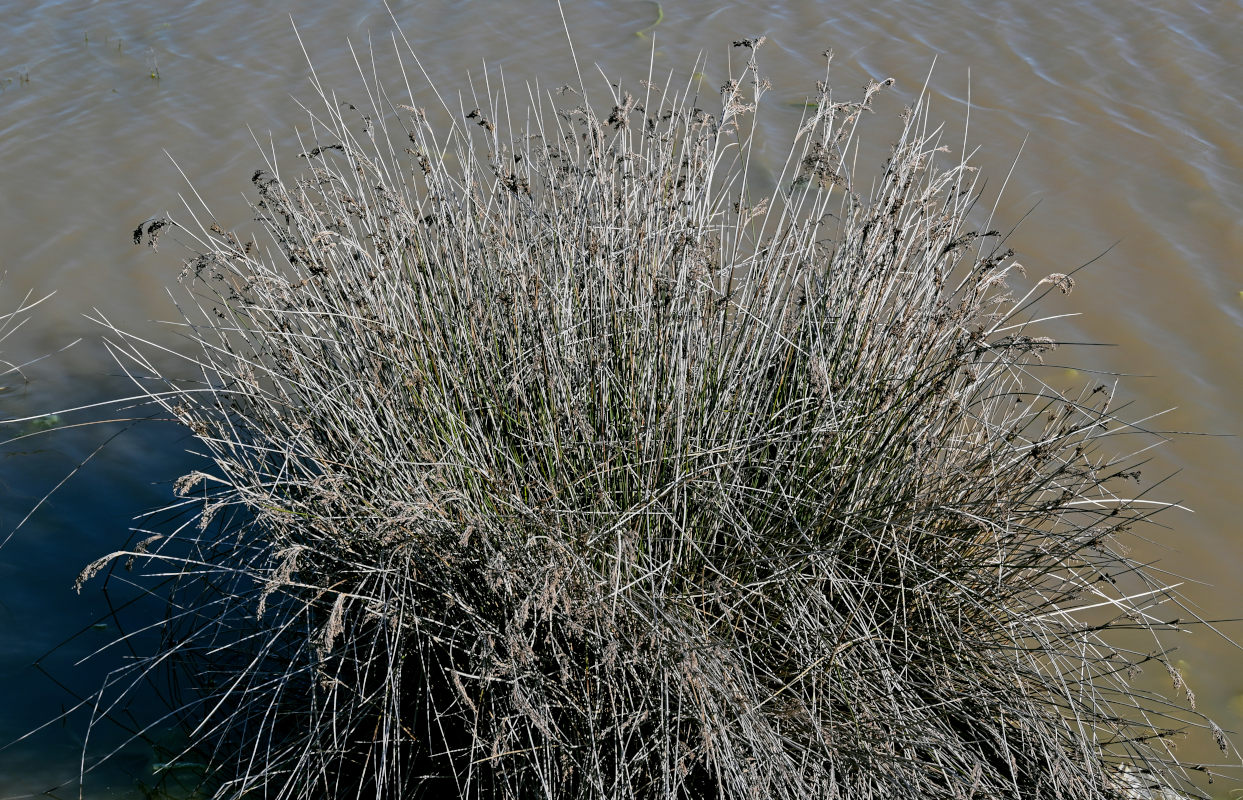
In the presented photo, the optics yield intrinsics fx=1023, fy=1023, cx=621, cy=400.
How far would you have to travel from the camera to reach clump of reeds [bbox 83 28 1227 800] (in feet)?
7.34

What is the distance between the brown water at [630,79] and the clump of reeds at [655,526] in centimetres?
85

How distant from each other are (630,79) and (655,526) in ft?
13.9

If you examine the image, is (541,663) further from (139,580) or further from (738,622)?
(139,580)

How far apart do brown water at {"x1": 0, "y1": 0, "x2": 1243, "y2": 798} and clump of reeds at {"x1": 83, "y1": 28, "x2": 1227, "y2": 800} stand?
85 centimetres

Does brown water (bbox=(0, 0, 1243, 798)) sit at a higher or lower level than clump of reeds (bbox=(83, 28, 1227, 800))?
lower

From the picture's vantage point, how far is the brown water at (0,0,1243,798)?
3518 millimetres

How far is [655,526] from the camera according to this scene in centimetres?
251

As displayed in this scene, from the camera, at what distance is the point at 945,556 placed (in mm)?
2498

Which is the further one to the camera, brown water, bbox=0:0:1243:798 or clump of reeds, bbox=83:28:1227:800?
brown water, bbox=0:0:1243:798

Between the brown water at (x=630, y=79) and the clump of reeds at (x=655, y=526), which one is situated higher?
the clump of reeds at (x=655, y=526)

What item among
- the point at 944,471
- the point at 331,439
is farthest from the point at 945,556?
the point at 331,439

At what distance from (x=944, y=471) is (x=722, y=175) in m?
2.93

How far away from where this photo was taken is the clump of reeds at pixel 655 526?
2.24m

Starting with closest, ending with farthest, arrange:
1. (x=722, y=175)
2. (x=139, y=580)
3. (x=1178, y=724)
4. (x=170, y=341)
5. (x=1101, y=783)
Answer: (x=1101, y=783), (x=1178, y=724), (x=139, y=580), (x=170, y=341), (x=722, y=175)
